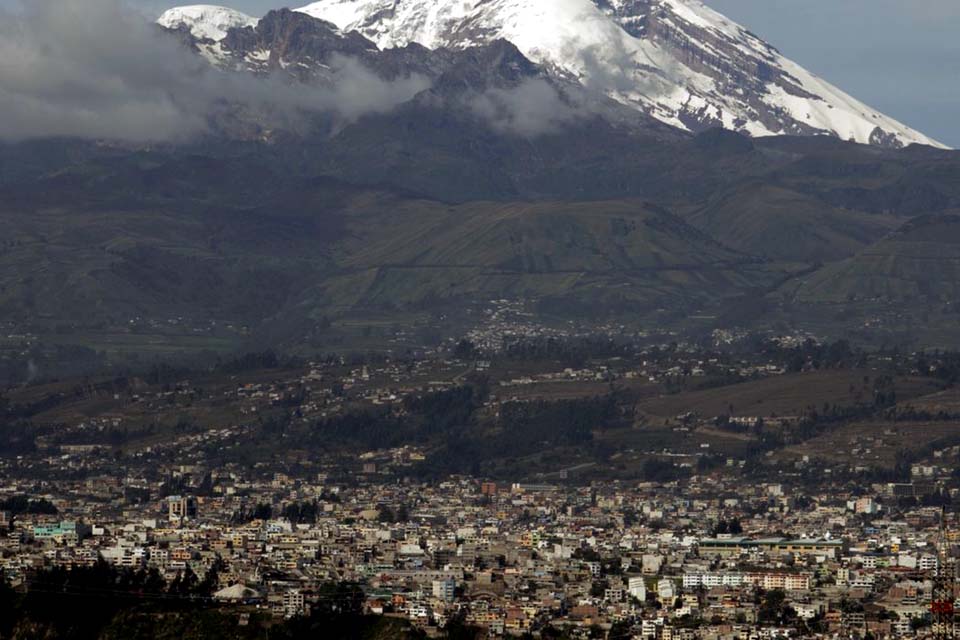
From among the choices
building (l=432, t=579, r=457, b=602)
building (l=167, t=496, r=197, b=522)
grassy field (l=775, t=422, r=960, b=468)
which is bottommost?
building (l=432, t=579, r=457, b=602)

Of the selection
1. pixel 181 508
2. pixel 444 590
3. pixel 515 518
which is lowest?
pixel 444 590

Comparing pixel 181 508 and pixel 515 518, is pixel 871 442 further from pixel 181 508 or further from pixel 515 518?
pixel 181 508

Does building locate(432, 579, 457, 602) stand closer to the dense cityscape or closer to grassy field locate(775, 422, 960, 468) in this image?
the dense cityscape

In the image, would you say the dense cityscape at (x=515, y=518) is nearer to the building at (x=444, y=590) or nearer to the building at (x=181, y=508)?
the building at (x=444, y=590)

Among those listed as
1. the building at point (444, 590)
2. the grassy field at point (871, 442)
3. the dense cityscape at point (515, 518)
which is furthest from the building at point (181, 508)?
the grassy field at point (871, 442)

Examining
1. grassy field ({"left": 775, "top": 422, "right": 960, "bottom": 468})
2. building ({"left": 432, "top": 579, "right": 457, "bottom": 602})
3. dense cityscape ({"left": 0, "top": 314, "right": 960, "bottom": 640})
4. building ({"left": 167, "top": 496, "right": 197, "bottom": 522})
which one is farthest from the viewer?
grassy field ({"left": 775, "top": 422, "right": 960, "bottom": 468})

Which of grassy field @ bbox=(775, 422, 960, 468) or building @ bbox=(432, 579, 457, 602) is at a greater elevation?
grassy field @ bbox=(775, 422, 960, 468)

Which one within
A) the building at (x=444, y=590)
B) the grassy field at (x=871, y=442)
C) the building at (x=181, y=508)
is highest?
the grassy field at (x=871, y=442)

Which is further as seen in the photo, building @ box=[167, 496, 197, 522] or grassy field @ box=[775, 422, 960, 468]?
grassy field @ box=[775, 422, 960, 468]

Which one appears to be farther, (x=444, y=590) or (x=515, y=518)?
(x=515, y=518)

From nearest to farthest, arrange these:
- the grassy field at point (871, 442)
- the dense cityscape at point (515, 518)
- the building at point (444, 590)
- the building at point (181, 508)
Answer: the dense cityscape at point (515, 518) → the building at point (444, 590) → the building at point (181, 508) → the grassy field at point (871, 442)

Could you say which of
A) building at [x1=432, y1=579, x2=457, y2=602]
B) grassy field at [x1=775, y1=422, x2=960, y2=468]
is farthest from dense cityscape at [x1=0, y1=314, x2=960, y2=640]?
grassy field at [x1=775, y1=422, x2=960, y2=468]

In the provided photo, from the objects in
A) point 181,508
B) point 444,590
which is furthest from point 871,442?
point 444,590
